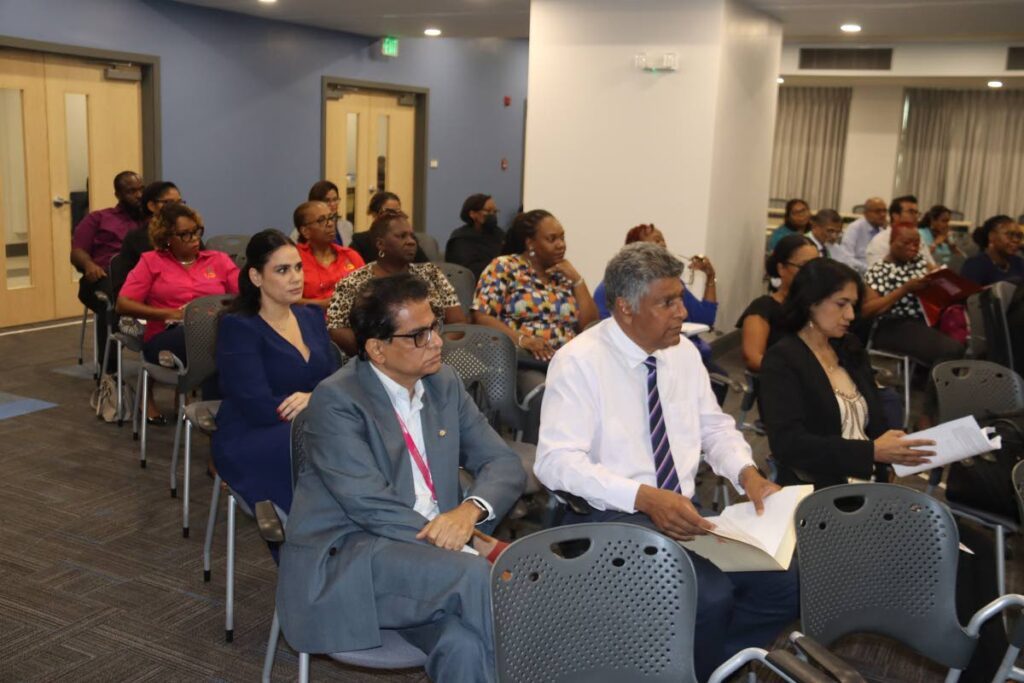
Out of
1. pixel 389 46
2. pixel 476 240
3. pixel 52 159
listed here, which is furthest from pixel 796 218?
pixel 52 159

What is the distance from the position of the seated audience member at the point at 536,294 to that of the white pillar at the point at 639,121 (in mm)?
2902

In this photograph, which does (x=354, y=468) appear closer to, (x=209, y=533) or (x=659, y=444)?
(x=659, y=444)

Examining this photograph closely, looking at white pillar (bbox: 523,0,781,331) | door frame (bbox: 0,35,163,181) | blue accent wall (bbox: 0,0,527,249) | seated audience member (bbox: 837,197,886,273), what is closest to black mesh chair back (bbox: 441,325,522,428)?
white pillar (bbox: 523,0,781,331)

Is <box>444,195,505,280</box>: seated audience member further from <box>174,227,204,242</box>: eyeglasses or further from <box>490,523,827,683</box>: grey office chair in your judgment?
<box>490,523,827,683</box>: grey office chair

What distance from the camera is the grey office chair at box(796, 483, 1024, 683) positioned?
2.39 m

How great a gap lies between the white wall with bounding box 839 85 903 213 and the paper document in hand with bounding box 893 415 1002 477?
12.9 metres

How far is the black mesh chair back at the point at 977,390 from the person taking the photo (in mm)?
3734

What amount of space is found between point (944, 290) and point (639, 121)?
A: 8.65 ft

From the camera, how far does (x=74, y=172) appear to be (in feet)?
27.3

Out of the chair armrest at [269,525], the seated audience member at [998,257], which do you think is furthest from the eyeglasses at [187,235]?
the seated audience member at [998,257]

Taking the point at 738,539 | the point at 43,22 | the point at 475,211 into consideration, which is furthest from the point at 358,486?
the point at 43,22

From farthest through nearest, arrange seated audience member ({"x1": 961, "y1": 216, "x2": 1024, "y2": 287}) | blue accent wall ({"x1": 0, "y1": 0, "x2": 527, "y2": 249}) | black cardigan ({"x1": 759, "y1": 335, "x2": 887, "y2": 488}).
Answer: blue accent wall ({"x1": 0, "y1": 0, "x2": 527, "y2": 249}) < seated audience member ({"x1": 961, "y1": 216, "x2": 1024, "y2": 287}) < black cardigan ({"x1": 759, "y1": 335, "x2": 887, "y2": 488})

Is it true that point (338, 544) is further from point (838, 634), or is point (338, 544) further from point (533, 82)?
point (533, 82)

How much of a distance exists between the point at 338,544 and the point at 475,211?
5.10 meters
